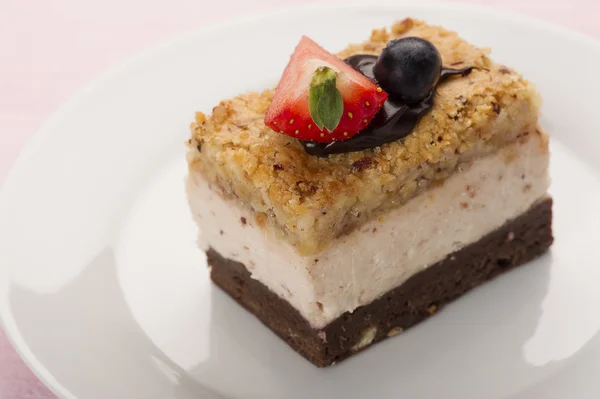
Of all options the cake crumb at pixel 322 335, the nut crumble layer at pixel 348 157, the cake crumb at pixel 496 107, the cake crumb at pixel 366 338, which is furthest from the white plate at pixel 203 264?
the cake crumb at pixel 496 107

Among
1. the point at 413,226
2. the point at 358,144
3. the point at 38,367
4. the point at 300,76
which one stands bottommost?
the point at 38,367

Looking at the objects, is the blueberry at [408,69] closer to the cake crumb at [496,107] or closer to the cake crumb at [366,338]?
the cake crumb at [496,107]

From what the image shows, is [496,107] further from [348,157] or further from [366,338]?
[366,338]

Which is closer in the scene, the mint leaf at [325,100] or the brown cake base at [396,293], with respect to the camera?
the mint leaf at [325,100]

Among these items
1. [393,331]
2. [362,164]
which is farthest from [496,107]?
[393,331]

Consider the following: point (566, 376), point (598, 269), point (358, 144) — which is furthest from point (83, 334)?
point (598, 269)

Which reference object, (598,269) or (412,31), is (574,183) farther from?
(412,31)

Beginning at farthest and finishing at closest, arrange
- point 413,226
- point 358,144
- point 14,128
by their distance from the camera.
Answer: point 14,128 < point 413,226 < point 358,144

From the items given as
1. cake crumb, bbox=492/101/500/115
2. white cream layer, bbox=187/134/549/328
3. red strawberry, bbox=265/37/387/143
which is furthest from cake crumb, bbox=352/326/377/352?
cake crumb, bbox=492/101/500/115

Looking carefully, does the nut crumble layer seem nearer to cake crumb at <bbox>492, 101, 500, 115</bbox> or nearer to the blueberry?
cake crumb at <bbox>492, 101, 500, 115</bbox>
